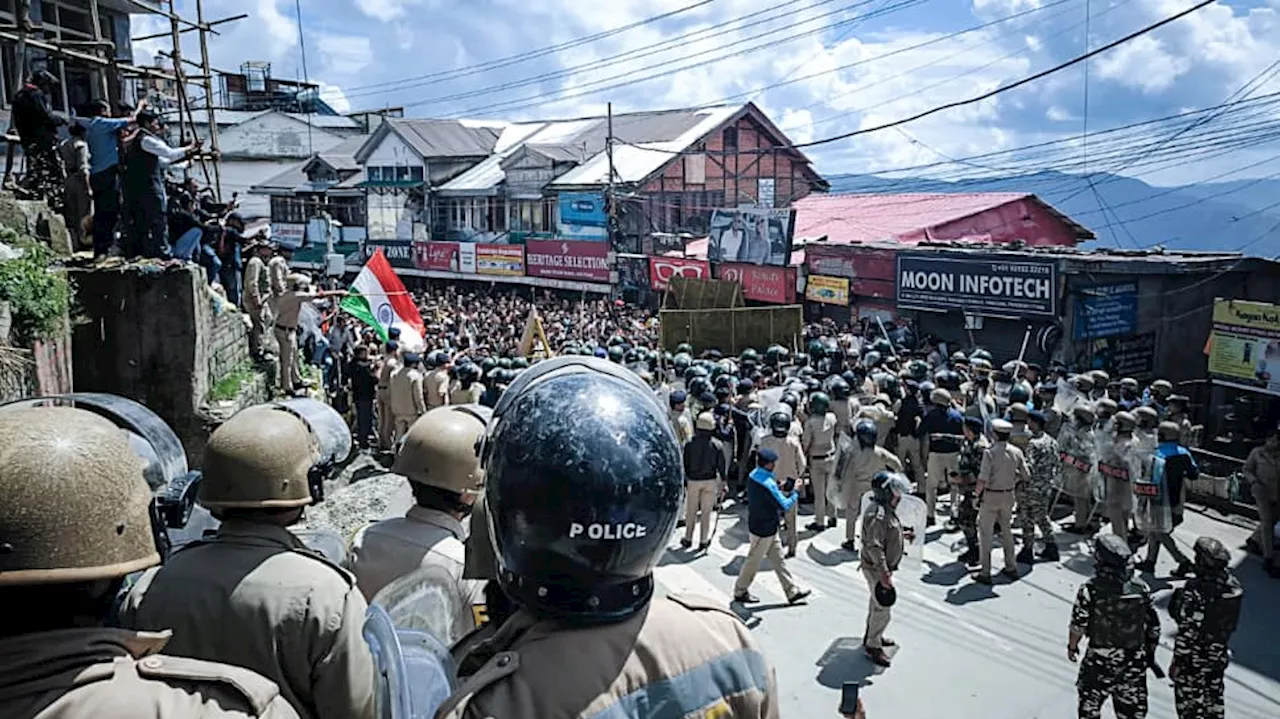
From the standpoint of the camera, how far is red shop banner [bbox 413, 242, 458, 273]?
33.3 meters

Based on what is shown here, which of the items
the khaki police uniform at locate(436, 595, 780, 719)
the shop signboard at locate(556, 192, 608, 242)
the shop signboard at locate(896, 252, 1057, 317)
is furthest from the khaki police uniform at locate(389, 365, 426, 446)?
the shop signboard at locate(556, 192, 608, 242)

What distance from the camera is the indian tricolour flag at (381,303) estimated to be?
511 inches

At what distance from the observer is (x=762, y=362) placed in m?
16.3

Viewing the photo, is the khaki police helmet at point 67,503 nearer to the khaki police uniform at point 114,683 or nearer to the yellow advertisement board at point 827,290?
the khaki police uniform at point 114,683

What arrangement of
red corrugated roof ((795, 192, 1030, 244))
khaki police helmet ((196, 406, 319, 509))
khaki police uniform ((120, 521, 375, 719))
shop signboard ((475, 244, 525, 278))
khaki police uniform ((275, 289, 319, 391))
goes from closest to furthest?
khaki police uniform ((120, 521, 375, 719))
khaki police helmet ((196, 406, 319, 509))
khaki police uniform ((275, 289, 319, 391))
red corrugated roof ((795, 192, 1030, 244))
shop signboard ((475, 244, 525, 278))

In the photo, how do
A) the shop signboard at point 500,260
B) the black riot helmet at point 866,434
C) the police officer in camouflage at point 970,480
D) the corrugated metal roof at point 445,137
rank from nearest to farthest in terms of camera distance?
the police officer in camouflage at point 970,480
the black riot helmet at point 866,434
the shop signboard at point 500,260
the corrugated metal roof at point 445,137

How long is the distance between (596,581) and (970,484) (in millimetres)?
8389

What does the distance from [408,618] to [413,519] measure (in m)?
0.59

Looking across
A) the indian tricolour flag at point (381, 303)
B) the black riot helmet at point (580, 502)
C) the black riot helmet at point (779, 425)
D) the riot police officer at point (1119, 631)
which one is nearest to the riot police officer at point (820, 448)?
the black riot helmet at point (779, 425)

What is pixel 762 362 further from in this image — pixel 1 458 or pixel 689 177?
pixel 689 177

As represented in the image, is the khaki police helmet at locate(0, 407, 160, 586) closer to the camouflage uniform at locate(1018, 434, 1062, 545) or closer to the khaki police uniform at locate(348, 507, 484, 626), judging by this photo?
the khaki police uniform at locate(348, 507, 484, 626)

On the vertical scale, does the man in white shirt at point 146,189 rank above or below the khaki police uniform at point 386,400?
above

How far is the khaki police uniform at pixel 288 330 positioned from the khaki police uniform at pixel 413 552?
7.76m

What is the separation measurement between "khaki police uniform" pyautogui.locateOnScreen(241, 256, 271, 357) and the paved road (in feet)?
20.1
